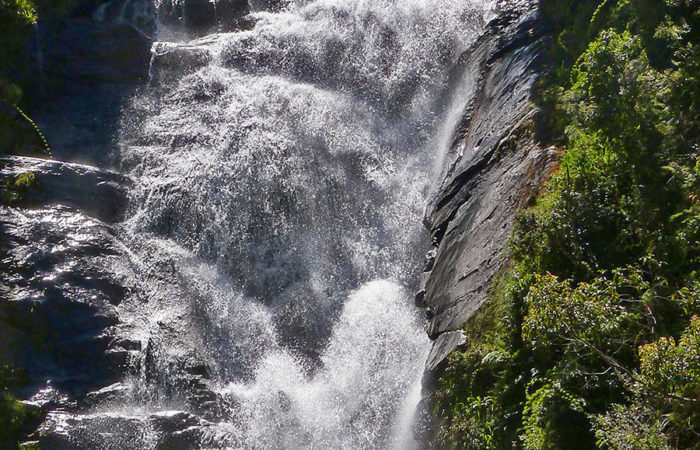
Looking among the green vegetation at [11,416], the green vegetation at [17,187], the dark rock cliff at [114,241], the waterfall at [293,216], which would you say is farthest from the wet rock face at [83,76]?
the green vegetation at [11,416]

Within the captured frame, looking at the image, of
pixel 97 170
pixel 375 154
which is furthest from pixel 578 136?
pixel 97 170

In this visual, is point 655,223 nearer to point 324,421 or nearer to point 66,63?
point 324,421

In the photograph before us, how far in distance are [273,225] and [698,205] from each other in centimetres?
1029

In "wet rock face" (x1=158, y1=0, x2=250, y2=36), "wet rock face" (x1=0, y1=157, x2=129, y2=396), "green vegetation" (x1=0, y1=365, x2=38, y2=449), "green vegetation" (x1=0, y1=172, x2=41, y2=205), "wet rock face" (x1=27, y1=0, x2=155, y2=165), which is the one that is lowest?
"green vegetation" (x1=0, y1=365, x2=38, y2=449)

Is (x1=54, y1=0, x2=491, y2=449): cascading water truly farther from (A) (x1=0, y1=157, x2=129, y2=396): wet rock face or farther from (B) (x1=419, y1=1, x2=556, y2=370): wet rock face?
(B) (x1=419, y1=1, x2=556, y2=370): wet rock face

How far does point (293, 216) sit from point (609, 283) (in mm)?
9787

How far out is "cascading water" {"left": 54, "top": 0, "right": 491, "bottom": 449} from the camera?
1193 centimetres

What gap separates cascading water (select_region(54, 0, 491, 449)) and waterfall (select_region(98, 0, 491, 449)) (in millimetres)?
42

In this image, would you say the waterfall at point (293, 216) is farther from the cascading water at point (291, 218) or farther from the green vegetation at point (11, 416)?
the green vegetation at point (11, 416)

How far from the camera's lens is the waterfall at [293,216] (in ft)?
39.2

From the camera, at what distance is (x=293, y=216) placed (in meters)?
15.0

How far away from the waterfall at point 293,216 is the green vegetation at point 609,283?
3236mm

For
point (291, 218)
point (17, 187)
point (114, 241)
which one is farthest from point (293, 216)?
point (17, 187)

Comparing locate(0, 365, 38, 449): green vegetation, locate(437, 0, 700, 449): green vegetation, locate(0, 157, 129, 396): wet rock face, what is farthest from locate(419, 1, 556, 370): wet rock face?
locate(0, 365, 38, 449): green vegetation
